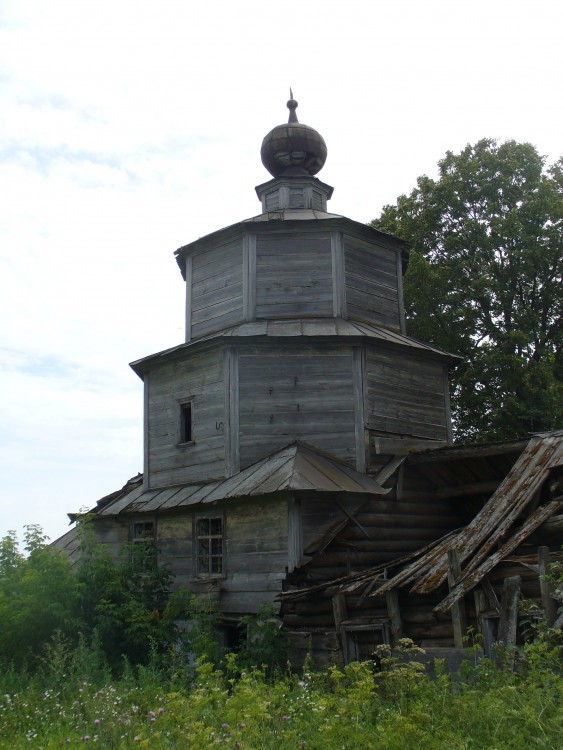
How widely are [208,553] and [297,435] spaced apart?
10.2 feet

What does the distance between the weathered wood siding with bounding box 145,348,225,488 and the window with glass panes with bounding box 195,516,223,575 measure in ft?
3.11

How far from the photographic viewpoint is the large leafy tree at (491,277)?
23203mm

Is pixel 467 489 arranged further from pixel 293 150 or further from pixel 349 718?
pixel 293 150

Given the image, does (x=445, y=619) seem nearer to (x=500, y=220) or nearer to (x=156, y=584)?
(x=156, y=584)

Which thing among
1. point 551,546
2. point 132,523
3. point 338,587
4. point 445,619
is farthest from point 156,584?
point 551,546

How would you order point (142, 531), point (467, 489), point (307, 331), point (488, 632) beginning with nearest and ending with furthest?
point (488, 632), point (467, 489), point (307, 331), point (142, 531)

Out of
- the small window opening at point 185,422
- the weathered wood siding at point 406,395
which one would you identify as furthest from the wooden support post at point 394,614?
the small window opening at point 185,422

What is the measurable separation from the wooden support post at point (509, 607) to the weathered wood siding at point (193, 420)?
7.91 m

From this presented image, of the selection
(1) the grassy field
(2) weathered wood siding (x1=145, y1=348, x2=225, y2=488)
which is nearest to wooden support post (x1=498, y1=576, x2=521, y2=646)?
(1) the grassy field

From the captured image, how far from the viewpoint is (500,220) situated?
24.2 meters

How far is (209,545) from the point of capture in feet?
54.6

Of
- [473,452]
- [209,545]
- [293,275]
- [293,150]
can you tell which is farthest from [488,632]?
[293,150]

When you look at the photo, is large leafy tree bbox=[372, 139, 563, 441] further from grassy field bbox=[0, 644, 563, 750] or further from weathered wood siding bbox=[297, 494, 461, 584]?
grassy field bbox=[0, 644, 563, 750]

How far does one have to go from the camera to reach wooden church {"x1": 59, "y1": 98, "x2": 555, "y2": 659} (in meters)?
15.0
